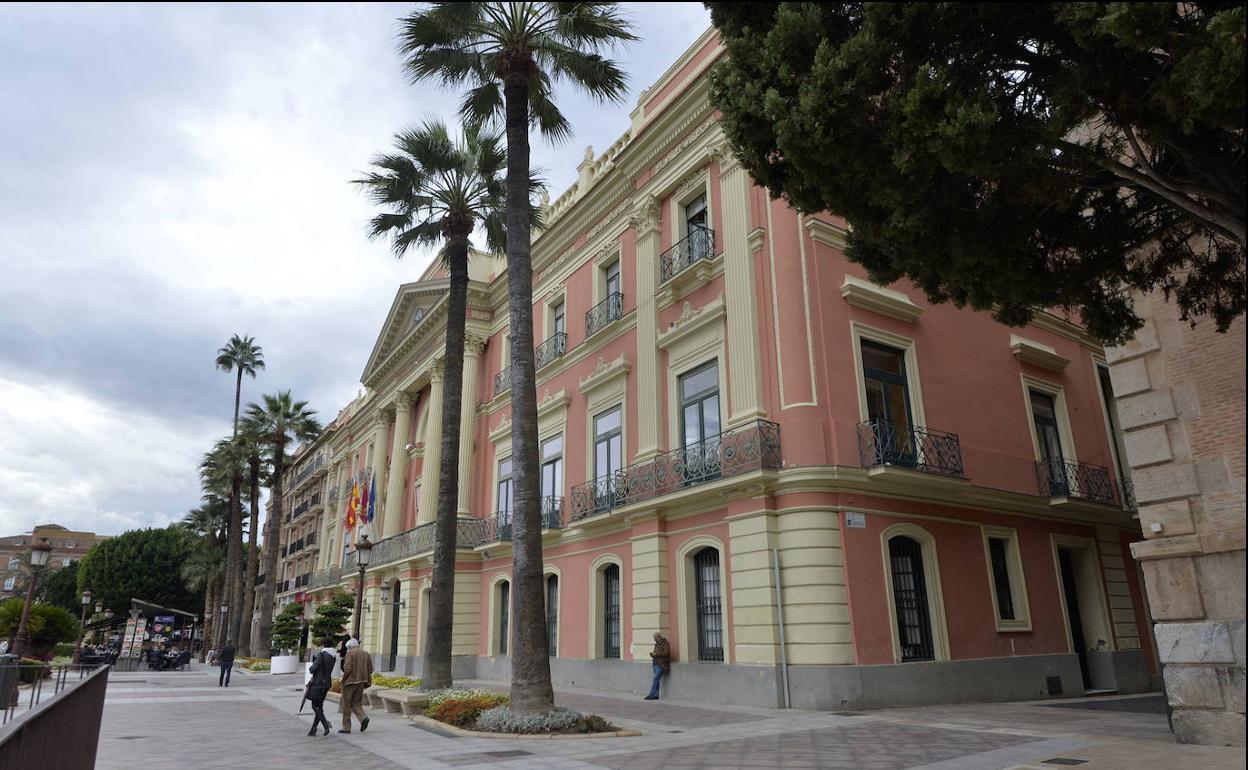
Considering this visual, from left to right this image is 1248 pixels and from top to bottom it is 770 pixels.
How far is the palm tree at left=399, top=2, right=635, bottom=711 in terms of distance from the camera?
12258mm

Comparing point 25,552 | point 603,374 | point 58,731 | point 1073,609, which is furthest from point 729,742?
point 25,552

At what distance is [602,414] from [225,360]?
44093mm

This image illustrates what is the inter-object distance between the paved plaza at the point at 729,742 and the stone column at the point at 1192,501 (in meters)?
0.67

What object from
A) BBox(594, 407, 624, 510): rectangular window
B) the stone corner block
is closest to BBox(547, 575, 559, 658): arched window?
BBox(594, 407, 624, 510): rectangular window

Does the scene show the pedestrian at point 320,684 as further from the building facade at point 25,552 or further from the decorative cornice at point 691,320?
the building facade at point 25,552

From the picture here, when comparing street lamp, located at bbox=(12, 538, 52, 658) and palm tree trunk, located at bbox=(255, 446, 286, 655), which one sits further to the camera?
palm tree trunk, located at bbox=(255, 446, 286, 655)

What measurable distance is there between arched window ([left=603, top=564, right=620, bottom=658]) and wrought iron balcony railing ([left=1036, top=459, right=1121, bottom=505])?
1045 centimetres

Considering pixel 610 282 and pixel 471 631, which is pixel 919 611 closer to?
pixel 610 282

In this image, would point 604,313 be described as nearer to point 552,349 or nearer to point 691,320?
point 552,349

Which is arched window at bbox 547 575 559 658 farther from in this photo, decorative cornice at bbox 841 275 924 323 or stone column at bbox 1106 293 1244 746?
stone column at bbox 1106 293 1244 746

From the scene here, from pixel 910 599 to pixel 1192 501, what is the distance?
7.14 meters

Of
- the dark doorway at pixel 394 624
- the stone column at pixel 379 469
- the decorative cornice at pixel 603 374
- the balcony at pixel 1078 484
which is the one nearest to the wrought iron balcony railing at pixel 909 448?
Answer: the balcony at pixel 1078 484

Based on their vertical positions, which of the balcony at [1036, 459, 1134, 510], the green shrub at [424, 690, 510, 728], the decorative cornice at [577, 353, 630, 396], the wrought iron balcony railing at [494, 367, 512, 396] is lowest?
the green shrub at [424, 690, 510, 728]

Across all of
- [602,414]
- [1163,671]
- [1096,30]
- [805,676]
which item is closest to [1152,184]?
[1096,30]
